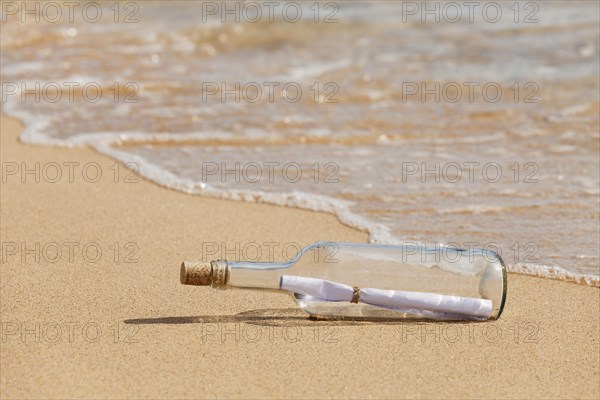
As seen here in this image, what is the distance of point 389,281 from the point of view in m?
2.64

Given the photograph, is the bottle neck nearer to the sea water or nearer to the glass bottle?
the glass bottle

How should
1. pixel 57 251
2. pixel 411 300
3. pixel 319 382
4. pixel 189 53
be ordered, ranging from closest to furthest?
1. pixel 319 382
2. pixel 411 300
3. pixel 57 251
4. pixel 189 53

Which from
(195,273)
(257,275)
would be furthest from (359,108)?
(195,273)

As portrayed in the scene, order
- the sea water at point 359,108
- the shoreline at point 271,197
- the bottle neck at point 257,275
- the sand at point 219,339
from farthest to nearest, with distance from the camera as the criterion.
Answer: the sea water at point 359,108, the shoreline at point 271,197, the bottle neck at point 257,275, the sand at point 219,339

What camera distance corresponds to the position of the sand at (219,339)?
2.32 meters

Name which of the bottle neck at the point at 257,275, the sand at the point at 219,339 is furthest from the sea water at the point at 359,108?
the bottle neck at the point at 257,275

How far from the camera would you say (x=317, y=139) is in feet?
15.7

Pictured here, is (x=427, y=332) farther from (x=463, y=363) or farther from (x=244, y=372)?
(x=244, y=372)

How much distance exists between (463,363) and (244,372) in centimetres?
55

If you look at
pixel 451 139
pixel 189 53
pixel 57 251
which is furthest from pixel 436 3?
pixel 57 251

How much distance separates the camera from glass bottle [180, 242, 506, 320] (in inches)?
101

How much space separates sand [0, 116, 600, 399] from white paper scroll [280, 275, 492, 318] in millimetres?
51

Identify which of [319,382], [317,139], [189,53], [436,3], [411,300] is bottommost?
[319,382]

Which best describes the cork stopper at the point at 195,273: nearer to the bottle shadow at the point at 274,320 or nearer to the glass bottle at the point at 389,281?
the glass bottle at the point at 389,281
